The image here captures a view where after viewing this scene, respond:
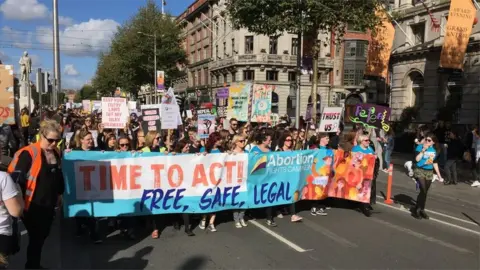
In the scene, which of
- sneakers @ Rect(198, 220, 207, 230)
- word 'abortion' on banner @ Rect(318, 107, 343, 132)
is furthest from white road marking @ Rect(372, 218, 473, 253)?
word 'abortion' on banner @ Rect(318, 107, 343, 132)

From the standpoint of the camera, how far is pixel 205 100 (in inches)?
2584

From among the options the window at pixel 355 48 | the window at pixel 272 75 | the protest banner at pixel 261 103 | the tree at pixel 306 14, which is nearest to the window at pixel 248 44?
the window at pixel 272 75

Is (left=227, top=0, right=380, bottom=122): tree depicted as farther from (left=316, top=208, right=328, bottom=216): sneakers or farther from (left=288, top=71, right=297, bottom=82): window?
(left=288, top=71, right=297, bottom=82): window

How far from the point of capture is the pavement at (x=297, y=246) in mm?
5270

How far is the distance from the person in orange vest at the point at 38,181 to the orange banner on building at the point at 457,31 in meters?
20.7

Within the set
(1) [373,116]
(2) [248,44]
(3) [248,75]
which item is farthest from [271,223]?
(2) [248,44]

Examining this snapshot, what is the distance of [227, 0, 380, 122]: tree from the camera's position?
1605 centimetres

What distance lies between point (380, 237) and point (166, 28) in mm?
40136

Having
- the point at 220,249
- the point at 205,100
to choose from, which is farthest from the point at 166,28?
the point at 220,249

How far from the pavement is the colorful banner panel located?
271 inches

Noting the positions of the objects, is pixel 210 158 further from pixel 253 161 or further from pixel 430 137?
pixel 430 137

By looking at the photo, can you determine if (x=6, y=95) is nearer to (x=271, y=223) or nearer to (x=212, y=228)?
(x=212, y=228)

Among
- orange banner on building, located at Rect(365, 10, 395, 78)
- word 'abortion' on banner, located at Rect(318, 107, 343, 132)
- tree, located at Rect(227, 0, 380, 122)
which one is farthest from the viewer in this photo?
orange banner on building, located at Rect(365, 10, 395, 78)

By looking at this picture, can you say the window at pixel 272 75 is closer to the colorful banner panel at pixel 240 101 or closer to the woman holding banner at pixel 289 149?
the colorful banner panel at pixel 240 101
